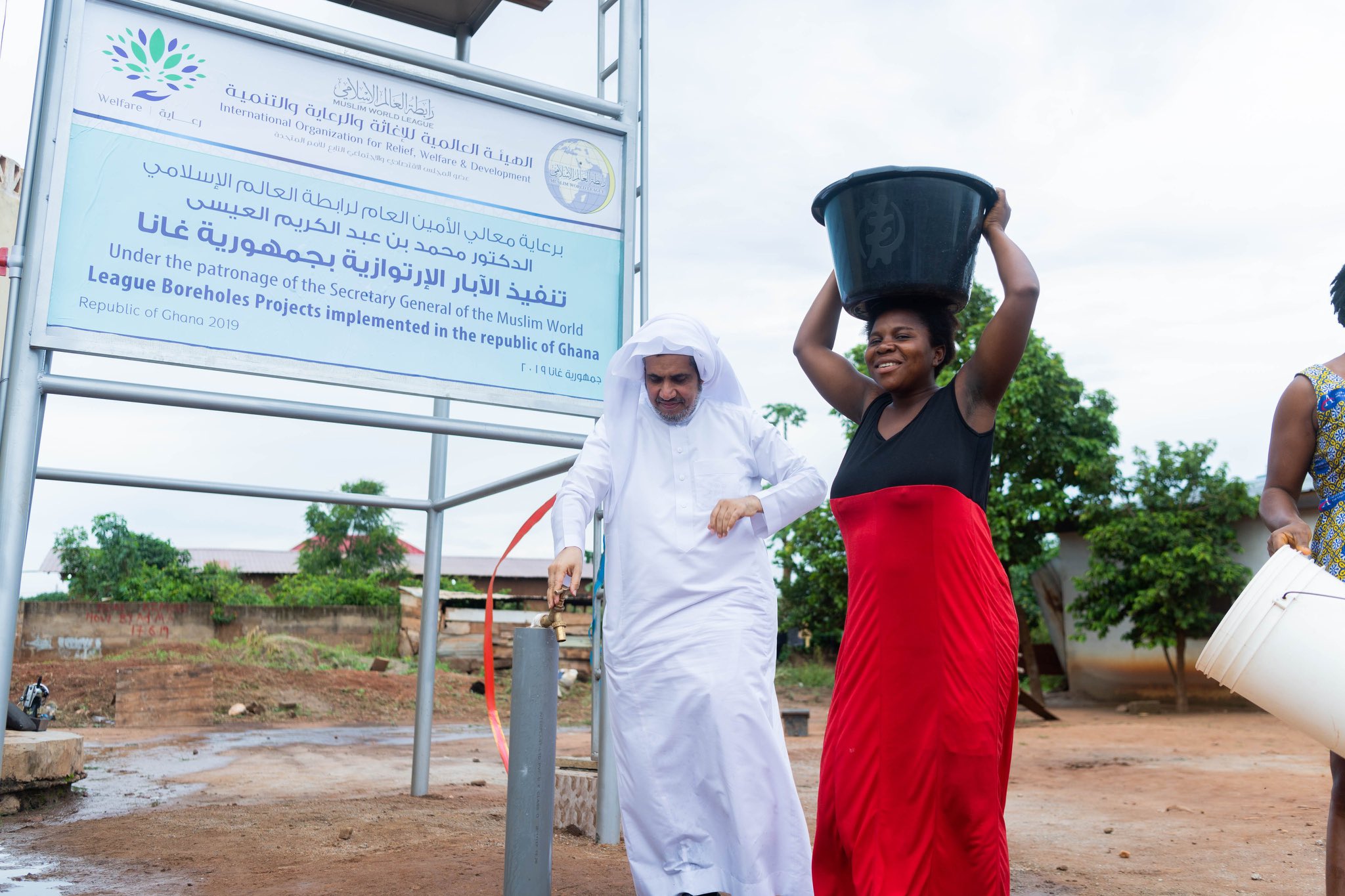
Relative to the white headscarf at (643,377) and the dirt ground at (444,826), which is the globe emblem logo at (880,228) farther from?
the dirt ground at (444,826)

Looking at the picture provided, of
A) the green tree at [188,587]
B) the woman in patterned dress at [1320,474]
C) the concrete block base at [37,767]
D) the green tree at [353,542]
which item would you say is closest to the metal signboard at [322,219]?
the woman in patterned dress at [1320,474]

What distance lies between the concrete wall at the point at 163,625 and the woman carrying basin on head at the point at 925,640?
19668 millimetres

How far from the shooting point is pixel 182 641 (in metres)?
19.8

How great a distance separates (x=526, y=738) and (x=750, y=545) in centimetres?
108

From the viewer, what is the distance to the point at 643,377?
3.44 metres

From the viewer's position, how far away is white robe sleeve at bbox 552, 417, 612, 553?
119 inches

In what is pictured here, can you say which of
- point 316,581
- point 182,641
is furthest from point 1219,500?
point 316,581

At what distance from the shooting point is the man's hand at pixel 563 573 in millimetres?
2645

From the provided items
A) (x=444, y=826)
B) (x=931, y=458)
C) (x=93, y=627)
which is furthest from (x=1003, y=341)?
(x=93, y=627)

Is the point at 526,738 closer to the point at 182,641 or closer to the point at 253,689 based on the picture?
the point at 253,689

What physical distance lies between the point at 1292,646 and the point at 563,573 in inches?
63.9

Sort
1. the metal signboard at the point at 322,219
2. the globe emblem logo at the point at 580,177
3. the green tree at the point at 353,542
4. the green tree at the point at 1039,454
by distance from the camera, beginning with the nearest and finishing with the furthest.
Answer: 1. the metal signboard at the point at 322,219
2. the globe emblem logo at the point at 580,177
3. the green tree at the point at 1039,454
4. the green tree at the point at 353,542

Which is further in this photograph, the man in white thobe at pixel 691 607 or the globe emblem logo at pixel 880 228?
the man in white thobe at pixel 691 607

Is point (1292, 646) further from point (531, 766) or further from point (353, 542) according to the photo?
point (353, 542)
